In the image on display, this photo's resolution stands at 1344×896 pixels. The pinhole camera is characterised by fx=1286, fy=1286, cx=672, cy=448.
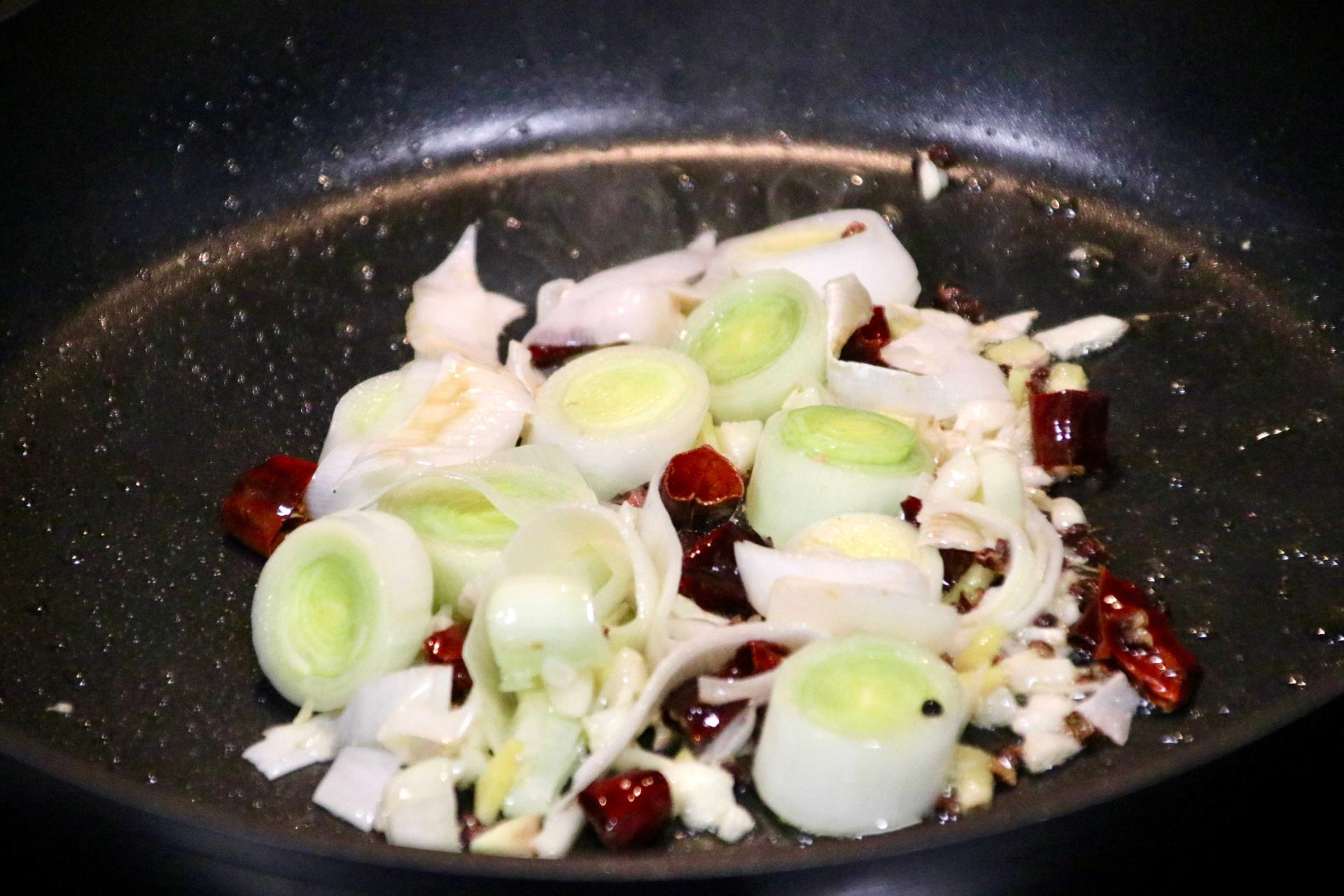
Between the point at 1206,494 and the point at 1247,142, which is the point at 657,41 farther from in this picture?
the point at 1206,494

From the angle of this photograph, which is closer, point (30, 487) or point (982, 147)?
point (30, 487)

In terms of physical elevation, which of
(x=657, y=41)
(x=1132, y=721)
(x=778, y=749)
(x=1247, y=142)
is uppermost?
(x=657, y=41)

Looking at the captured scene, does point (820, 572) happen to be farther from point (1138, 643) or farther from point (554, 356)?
point (554, 356)

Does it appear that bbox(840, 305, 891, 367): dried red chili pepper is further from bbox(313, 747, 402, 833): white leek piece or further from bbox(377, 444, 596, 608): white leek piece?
bbox(313, 747, 402, 833): white leek piece

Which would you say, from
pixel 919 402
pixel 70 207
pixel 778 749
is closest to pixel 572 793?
pixel 778 749

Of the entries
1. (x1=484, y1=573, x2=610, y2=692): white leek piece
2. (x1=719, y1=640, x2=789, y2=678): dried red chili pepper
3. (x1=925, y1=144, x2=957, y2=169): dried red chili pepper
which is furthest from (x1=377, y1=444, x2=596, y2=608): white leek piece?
Answer: (x1=925, y1=144, x2=957, y2=169): dried red chili pepper

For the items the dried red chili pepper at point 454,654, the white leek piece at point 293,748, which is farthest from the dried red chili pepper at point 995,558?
the white leek piece at point 293,748

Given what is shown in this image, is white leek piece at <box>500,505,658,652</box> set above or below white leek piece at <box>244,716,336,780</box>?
above
